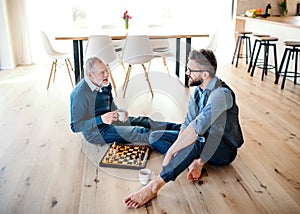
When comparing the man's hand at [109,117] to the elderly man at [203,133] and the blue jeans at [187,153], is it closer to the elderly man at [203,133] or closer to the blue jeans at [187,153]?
the blue jeans at [187,153]

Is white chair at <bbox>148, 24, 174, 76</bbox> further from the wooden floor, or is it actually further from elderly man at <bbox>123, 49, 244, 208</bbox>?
elderly man at <bbox>123, 49, 244, 208</bbox>

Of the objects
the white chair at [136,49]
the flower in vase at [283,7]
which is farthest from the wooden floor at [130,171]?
the flower in vase at [283,7]

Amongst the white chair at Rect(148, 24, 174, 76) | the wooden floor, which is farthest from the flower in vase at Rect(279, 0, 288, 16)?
the wooden floor

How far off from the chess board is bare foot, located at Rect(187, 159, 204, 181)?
371mm

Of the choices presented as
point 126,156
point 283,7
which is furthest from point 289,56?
point 126,156

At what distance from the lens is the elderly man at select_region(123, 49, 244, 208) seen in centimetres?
219

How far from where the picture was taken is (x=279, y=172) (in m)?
2.53

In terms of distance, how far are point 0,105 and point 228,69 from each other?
3.77m

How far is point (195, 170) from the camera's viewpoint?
2441 mm

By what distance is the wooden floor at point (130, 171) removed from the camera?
7.04ft

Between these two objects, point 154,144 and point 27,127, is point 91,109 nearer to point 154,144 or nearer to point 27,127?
point 154,144

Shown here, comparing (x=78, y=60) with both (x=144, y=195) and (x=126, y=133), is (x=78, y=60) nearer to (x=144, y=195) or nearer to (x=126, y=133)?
(x=126, y=133)

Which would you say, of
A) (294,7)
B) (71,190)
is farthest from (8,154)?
(294,7)

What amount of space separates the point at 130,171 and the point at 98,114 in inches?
24.9
